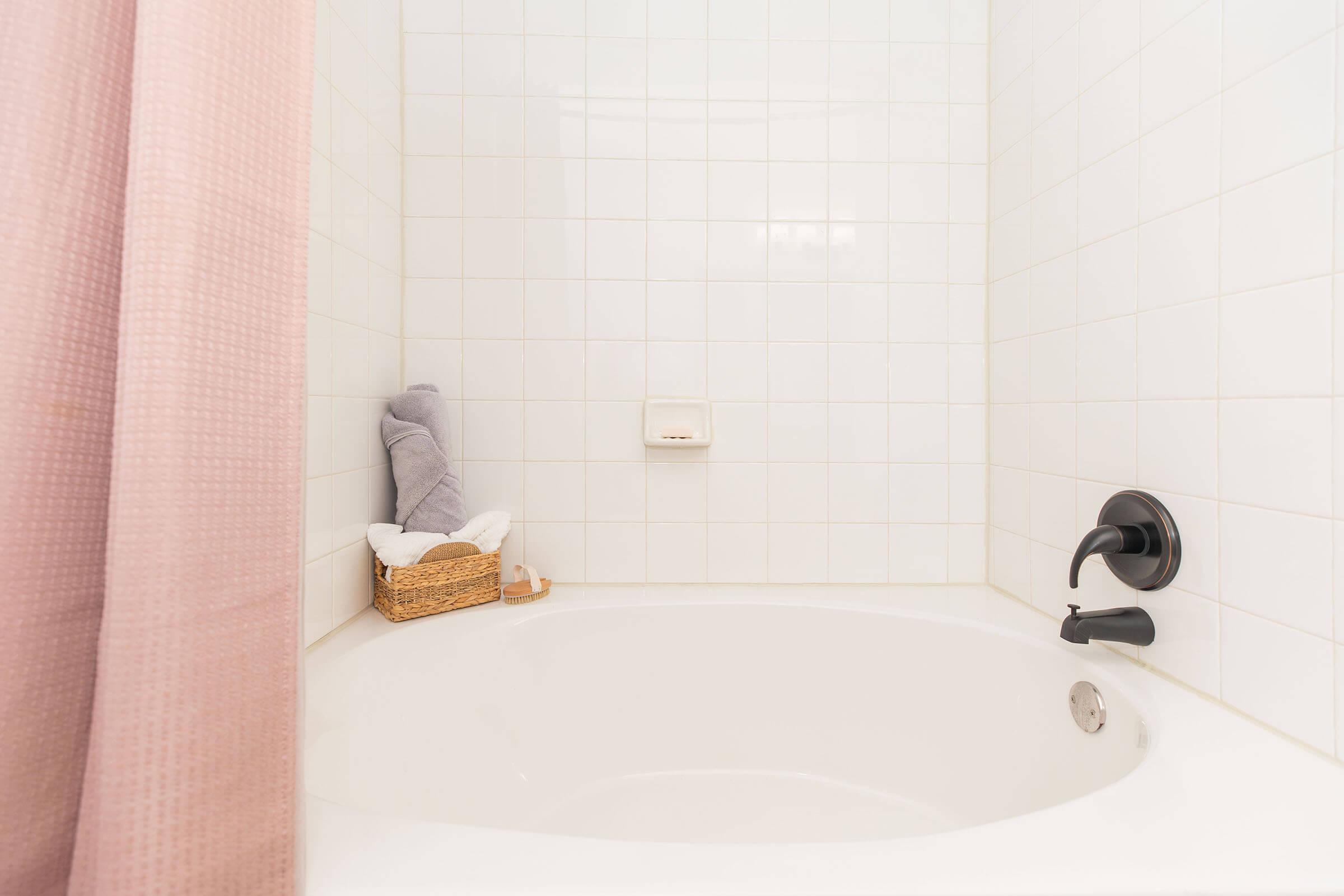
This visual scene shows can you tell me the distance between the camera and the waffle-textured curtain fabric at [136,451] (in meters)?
0.36

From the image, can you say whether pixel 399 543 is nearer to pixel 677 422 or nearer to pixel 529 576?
pixel 529 576

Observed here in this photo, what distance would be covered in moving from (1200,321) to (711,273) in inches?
36.0

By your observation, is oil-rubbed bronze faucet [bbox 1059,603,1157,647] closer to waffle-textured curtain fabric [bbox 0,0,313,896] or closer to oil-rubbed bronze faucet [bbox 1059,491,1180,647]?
oil-rubbed bronze faucet [bbox 1059,491,1180,647]

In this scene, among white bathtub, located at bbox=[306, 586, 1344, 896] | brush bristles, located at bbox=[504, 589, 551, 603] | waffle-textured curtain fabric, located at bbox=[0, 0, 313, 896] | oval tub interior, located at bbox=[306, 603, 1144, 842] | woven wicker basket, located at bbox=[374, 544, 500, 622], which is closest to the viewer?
waffle-textured curtain fabric, located at bbox=[0, 0, 313, 896]

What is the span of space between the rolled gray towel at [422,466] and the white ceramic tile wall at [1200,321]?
1.26 m

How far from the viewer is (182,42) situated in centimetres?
38

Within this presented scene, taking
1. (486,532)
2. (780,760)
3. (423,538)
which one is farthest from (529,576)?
(780,760)

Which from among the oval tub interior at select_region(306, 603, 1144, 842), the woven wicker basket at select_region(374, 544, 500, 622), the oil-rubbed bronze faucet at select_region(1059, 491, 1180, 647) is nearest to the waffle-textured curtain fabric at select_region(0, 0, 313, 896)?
the oval tub interior at select_region(306, 603, 1144, 842)

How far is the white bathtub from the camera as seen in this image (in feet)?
1.70

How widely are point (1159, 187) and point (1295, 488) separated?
501mm

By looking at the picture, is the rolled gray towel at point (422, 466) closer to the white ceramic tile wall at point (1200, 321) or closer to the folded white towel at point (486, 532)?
the folded white towel at point (486, 532)

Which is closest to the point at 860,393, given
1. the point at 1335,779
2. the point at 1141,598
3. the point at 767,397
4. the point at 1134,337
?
the point at 767,397

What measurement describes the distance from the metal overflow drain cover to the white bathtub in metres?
0.02

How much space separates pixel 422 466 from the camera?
1.29m
